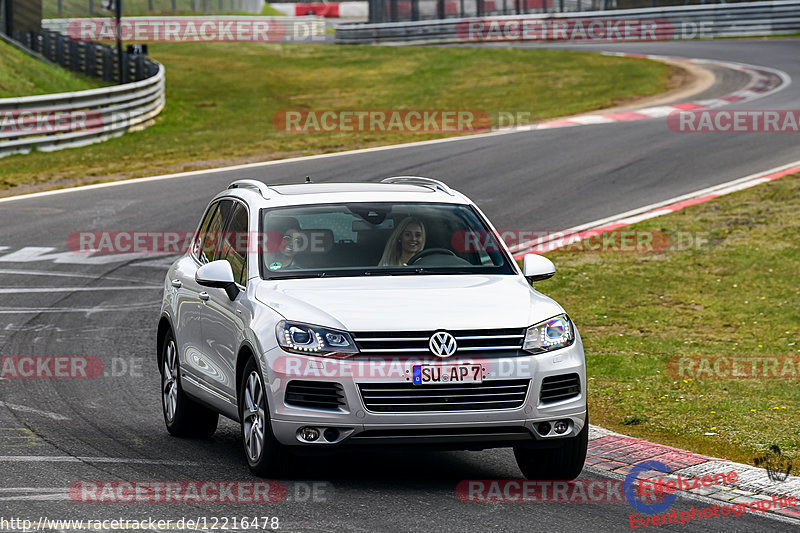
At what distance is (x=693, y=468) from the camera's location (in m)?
7.65

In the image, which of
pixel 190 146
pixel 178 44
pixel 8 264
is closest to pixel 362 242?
pixel 8 264

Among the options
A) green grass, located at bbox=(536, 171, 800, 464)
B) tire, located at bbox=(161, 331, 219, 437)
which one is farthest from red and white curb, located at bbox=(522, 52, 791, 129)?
tire, located at bbox=(161, 331, 219, 437)

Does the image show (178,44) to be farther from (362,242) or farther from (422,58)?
(362,242)

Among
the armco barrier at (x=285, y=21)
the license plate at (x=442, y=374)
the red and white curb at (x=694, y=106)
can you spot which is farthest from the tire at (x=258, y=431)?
the armco barrier at (x=285, y=21)

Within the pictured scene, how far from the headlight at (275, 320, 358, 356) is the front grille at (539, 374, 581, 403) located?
108 centimetres

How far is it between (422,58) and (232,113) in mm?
12975

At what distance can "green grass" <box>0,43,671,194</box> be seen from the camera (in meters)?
25.9

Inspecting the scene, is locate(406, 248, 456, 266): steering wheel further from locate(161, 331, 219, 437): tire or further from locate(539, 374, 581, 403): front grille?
locate(161, 331, 219, 437): tire

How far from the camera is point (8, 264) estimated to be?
15.9 metres

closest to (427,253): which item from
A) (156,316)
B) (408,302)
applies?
(408,302)

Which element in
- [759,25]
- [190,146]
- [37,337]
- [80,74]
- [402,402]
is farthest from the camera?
[759,25]

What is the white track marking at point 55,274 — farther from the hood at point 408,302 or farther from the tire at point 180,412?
the hood at point 408,302

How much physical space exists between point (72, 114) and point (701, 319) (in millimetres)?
18755

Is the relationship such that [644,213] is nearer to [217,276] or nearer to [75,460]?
[217,276]
